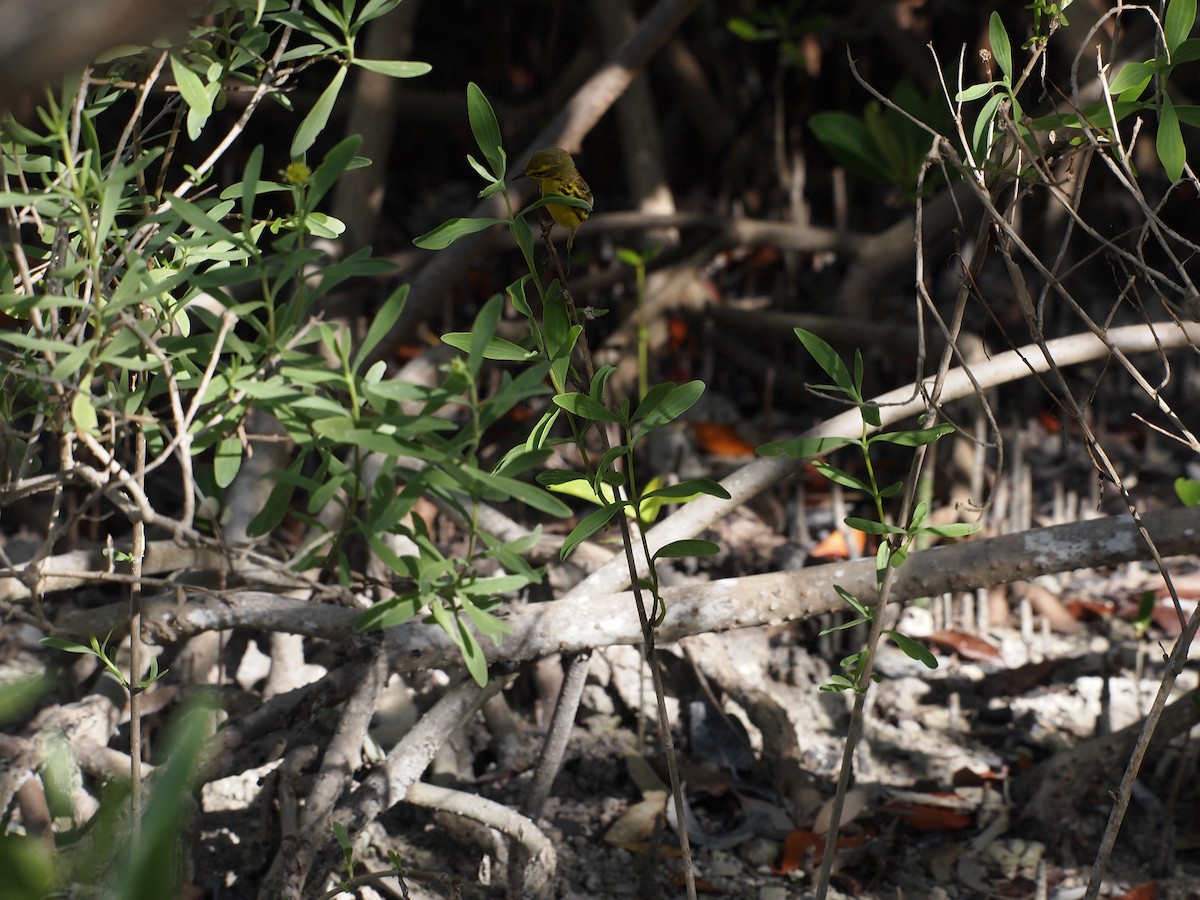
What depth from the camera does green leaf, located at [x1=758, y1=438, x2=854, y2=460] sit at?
0.98m

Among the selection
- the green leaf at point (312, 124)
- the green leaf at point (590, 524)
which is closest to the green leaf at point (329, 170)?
the green leaf at point (312, 124)

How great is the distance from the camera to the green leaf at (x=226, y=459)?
33.2 inches

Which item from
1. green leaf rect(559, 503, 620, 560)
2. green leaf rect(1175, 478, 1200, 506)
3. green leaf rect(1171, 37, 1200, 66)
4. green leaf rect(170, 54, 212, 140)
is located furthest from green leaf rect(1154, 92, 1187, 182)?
green leaf rect(1175, 478, 1200, 506)

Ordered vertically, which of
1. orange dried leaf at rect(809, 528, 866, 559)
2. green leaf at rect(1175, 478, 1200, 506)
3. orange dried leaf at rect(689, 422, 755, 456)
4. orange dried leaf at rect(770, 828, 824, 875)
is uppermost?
green leaf at rect(1175, 478, 1200, 506)

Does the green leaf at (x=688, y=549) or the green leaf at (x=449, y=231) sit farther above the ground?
the green leaf at (x=449, y=231)

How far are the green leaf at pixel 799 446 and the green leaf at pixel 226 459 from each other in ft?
1.45

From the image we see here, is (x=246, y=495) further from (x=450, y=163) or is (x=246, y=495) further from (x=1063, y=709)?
(x=450, y=163)

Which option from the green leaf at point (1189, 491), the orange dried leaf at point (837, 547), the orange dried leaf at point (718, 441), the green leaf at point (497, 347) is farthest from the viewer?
the orange dried leaf at point (718, 441)

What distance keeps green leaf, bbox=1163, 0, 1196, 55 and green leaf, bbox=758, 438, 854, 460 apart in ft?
1.40

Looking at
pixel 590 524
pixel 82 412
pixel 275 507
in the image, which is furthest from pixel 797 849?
pixel 82 412

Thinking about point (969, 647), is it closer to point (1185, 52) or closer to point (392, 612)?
point (1185, 52)

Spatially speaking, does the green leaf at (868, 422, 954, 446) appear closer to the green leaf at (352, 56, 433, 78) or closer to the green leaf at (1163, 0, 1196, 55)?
the green leaf at (1163, 0, 1196, 55)

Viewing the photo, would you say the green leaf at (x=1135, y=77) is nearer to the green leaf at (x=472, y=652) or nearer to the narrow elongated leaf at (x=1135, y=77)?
the narrow elongated leaf at (x=1135, y=77)

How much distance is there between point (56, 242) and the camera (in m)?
0.91
